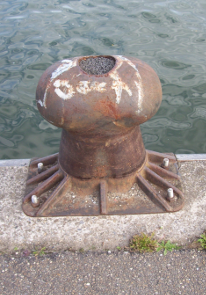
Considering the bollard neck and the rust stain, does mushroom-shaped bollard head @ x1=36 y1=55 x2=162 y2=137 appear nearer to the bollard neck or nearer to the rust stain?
the rust stain

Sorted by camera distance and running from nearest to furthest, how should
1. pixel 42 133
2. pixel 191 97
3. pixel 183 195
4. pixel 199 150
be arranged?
pixel 183 195 → pixel 199 150 → pixel 42 133 → pixel 191 97

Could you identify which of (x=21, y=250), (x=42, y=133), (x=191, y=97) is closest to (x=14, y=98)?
(x=42, y=133)

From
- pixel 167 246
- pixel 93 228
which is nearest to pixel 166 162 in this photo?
pixel 167 246

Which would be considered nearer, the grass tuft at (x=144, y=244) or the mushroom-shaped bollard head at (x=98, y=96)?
the mushroom-shaped bollard head at (x=98, y=96)

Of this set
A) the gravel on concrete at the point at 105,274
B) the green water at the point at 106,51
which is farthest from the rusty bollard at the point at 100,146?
the green water at the point at 106,51

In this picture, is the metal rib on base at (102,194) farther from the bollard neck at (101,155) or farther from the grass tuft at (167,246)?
the grass tuft at (167,246)

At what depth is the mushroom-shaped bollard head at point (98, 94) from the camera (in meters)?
2.00

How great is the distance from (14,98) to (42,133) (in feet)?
3.07

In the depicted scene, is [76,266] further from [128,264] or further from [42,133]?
[42,133]

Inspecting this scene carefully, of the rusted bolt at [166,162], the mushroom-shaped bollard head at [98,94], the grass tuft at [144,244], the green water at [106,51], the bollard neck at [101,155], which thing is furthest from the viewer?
the green water at [106,51]

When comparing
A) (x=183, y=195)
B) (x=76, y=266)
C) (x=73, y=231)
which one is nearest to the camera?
(x=76, y=266)

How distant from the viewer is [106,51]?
19.2ft

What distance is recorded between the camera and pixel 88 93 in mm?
1996

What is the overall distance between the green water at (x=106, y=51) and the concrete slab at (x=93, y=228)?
1690 millimetres
